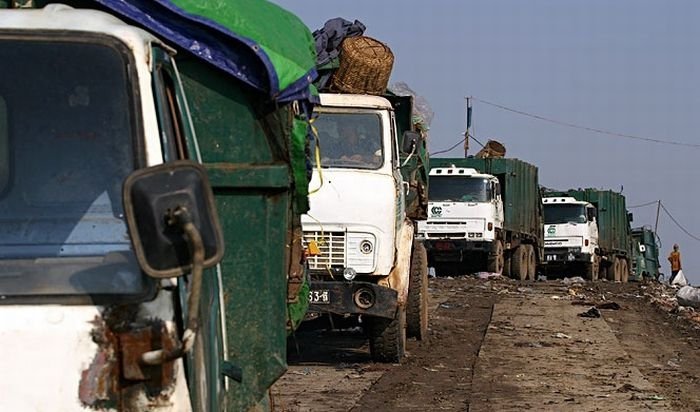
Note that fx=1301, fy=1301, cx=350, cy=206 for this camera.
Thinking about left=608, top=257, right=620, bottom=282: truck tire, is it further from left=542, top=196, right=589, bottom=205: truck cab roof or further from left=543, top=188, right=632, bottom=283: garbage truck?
left=542, top=196, right=589, bottom=205: truck cab roof

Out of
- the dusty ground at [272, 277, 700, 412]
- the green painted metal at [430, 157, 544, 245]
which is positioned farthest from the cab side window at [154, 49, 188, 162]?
the green painted metal at [430, 157, 544, 245]

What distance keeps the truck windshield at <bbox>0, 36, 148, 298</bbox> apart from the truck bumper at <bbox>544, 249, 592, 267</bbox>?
35835 mm

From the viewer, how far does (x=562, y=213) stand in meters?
39.6

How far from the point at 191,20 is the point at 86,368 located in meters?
1.66

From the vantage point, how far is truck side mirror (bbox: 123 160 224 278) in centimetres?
275

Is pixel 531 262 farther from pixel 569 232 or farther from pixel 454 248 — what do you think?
pixel 454 248

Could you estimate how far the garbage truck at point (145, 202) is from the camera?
2.92 m

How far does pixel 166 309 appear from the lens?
3.05 meters

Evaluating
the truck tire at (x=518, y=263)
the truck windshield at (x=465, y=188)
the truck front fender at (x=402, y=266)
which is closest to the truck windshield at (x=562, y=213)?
the truck tire at (x=518, y=263)

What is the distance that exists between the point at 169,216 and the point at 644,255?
170ft

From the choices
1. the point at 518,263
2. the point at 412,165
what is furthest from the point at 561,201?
the point at 412,165

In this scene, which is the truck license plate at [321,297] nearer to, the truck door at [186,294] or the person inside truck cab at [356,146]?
the person inside truck cab at [356,146]

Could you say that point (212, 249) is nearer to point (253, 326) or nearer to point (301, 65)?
point (253, 326)

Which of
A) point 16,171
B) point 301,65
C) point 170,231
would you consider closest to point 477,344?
point 301,65
